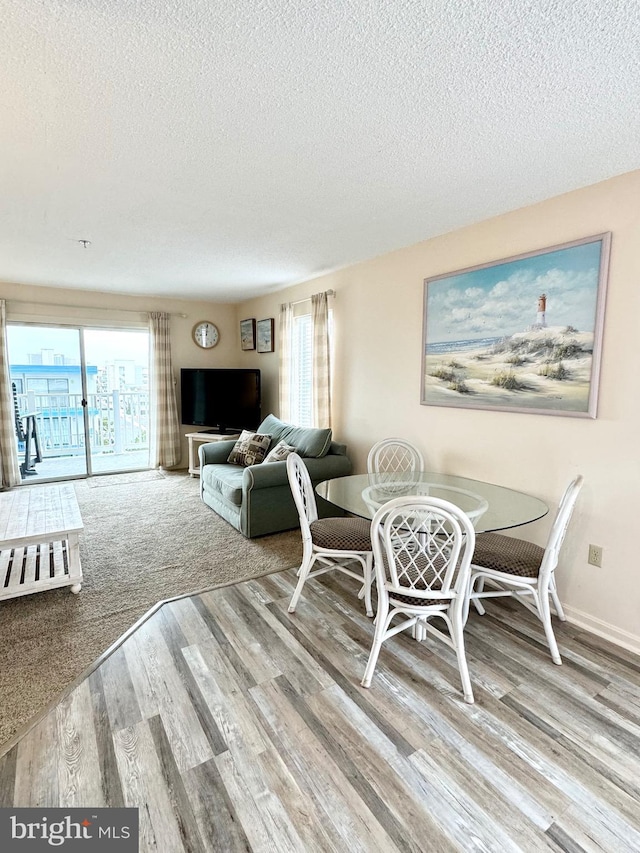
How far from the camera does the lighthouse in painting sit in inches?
96.9

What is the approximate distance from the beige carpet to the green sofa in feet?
0.40

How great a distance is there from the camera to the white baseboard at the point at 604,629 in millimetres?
2193

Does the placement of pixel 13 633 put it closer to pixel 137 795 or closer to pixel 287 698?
pixel 137 795

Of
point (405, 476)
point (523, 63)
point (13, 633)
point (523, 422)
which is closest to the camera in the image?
point (523, 63)

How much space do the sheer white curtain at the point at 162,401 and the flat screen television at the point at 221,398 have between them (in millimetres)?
187

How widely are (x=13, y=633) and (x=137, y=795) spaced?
1396 millimetres

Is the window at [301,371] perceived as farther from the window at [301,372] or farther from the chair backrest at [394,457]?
the chair backrest at [394,457]

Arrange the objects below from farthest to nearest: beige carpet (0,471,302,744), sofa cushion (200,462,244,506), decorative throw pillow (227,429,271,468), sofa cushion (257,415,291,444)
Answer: sofa cushion (257,415,291,444)
decorative throw pillow (227,429,271,468)
sofa cushion (200,462,244,506)
beige carpet (0,471,302,744)

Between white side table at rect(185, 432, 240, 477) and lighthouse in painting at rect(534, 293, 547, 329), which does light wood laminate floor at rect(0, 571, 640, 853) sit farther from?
white side table at rect(185, 432, 240, 477)

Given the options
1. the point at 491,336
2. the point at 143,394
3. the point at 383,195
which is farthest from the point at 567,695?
the point at 143,394

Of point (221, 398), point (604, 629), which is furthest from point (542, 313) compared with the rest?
point (221, 398)

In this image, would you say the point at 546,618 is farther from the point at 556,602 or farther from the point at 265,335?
the point at 265,335

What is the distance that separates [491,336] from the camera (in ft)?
9.05

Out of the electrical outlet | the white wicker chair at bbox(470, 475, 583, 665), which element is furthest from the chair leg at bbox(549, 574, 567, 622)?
the electrical outlet
